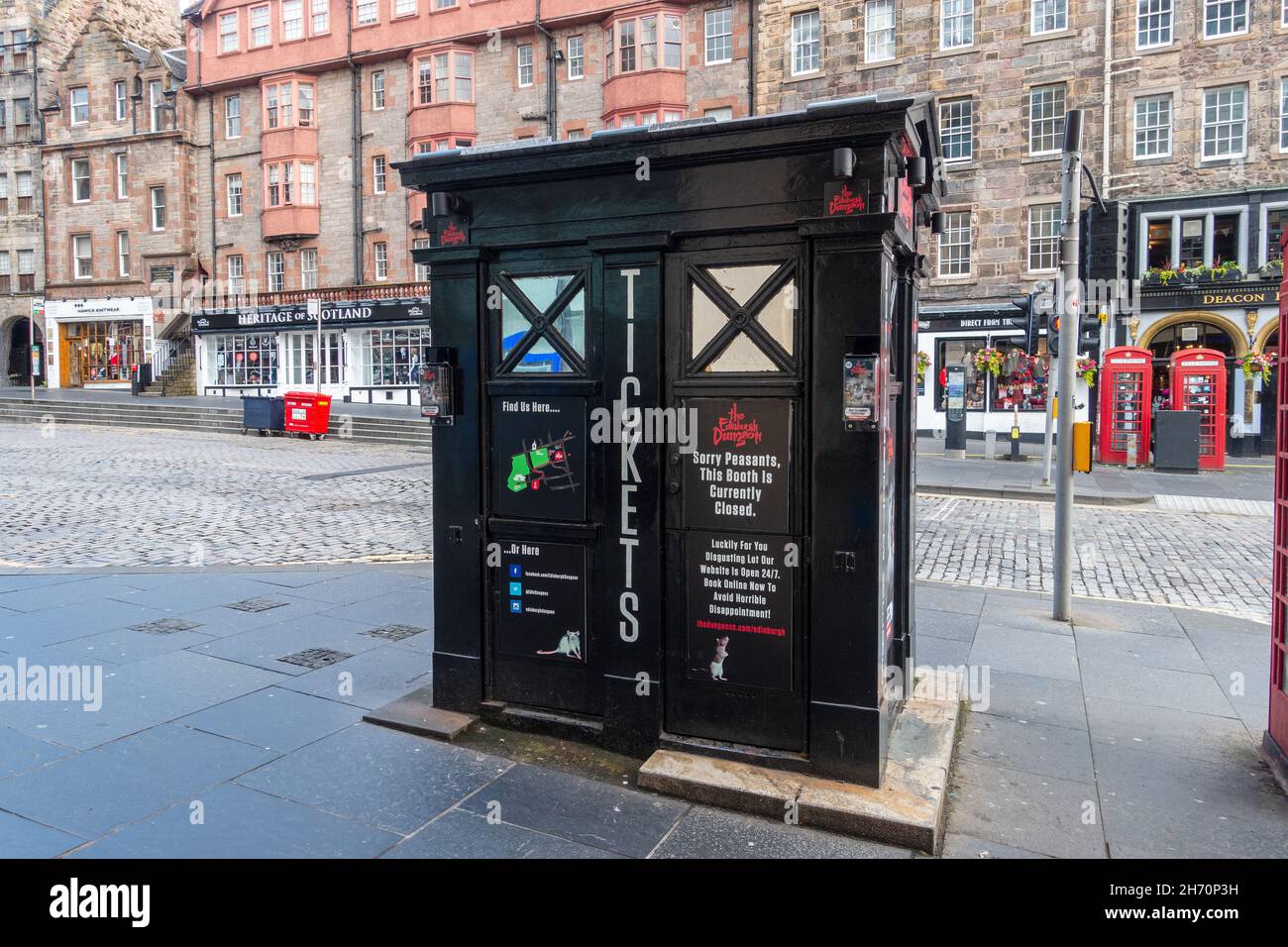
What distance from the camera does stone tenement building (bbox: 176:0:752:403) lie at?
107 ft

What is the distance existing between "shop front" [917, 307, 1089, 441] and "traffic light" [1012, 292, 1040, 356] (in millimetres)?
214

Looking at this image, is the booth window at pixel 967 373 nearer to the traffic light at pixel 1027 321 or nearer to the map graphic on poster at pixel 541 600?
the traffic light at pixel 1027 321

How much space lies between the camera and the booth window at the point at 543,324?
181 inches

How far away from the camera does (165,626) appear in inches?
264

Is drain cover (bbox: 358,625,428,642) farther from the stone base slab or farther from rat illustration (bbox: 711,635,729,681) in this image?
rat illustration (bbox: 711,635,729,681)

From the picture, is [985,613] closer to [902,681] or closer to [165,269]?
[902,681]

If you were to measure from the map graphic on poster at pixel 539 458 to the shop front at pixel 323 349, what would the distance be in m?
31.6

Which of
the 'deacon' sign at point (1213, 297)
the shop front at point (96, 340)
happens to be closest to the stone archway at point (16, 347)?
the shop front at point (96, 340)

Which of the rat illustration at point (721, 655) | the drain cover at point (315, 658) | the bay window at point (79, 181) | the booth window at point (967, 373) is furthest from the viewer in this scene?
the bay window at point (79, 181)

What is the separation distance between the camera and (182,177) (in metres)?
41.5

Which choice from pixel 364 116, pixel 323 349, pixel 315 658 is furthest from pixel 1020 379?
pixel 364 116

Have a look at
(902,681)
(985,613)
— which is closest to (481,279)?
(902,681)

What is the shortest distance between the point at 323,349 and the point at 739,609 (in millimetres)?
38076
